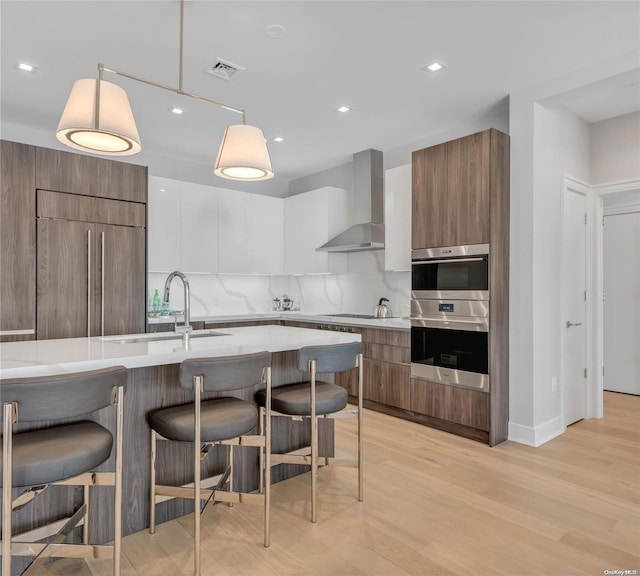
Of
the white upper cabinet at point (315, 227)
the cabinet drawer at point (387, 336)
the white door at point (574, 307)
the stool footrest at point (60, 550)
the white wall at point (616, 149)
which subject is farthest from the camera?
the white upper cabinet at point (315, 227)

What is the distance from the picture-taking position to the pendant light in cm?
180

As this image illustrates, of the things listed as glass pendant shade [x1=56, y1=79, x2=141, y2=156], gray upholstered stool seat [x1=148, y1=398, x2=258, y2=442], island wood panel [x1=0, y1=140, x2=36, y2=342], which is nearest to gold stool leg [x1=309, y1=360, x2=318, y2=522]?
gray upholstered stool seat [x1=148, y1=398, x2=258, y2=442]

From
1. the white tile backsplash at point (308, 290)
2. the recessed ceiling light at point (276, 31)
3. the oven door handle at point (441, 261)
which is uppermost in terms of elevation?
the recessed ceiling light at point (276, 31)

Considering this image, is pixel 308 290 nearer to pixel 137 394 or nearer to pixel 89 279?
pixel 89 279

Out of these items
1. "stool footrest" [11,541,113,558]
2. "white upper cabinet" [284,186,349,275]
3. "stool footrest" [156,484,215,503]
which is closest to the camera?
"stool footrest" [11,541,113,558]

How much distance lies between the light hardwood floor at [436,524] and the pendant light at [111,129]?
1810mm

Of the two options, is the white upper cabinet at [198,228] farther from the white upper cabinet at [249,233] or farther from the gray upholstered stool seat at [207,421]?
the gray upholstered stool seat at [207,421]

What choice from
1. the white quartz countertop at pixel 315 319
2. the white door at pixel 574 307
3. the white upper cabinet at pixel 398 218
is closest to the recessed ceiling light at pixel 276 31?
the white upper cabinet at pixel 398 218

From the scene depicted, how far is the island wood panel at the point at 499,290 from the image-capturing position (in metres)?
3.29

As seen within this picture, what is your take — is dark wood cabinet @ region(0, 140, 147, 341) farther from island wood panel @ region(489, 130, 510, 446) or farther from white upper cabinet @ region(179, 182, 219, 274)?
island wood panel @ region(489, 130, 510, 446)

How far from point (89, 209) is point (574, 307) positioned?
4.31 meters

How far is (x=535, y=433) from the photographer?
3258mm

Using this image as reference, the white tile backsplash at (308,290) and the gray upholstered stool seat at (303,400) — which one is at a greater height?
the white tile backsplash at (308,290)

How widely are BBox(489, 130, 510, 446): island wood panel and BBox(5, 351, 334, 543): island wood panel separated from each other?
189 cm
